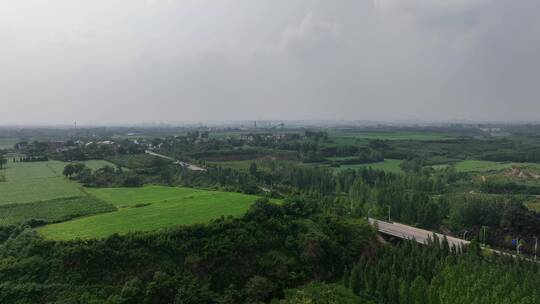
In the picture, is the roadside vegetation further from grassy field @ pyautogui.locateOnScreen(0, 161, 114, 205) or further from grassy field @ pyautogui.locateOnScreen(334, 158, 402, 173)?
grassy field @ pyautogui.locateOnScreen(334, 158, 402, 173)

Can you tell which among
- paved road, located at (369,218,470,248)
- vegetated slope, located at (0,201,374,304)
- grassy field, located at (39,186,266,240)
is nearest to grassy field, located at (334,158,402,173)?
paved road, located at (369,218,470,248)

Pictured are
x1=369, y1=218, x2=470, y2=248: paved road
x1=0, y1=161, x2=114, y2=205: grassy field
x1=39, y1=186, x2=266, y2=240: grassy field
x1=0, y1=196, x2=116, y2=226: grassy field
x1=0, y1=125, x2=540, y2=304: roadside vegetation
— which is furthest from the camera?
x1=0, y1=161, x2=114, y2=205: grassy field

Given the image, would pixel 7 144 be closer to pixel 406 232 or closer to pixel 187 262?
pixel 187 262

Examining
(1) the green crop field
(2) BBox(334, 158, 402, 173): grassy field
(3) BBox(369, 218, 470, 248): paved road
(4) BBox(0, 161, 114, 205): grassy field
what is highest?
(4) BBox(0, 161, 114, 205): grassy field

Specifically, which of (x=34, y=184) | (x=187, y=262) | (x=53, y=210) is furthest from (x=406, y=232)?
(x=34, y=184)

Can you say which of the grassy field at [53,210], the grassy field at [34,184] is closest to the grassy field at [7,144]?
the grassy field at [34,184]

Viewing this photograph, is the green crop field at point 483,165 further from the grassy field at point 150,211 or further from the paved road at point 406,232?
the grassy field at point 150,211
